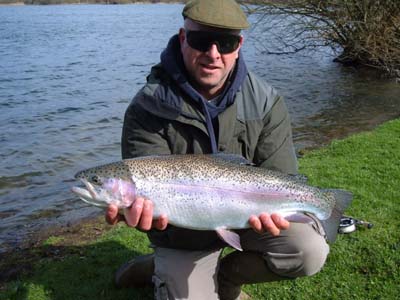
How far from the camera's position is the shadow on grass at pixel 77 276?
14.3 feet

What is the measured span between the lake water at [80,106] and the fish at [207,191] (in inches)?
153

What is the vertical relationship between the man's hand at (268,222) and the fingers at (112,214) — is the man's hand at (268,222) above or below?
below

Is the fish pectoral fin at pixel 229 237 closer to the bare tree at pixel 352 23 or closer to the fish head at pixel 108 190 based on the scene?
the fish head at pixel 108 190

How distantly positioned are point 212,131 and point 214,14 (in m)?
0.84

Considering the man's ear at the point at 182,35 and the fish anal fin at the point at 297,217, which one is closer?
the fish anal fin at the point at 297,217

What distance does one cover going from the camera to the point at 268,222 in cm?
323

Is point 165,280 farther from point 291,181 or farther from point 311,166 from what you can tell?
point 311,166

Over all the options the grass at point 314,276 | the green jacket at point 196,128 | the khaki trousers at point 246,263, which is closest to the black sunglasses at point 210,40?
the green jacket at point 196,128

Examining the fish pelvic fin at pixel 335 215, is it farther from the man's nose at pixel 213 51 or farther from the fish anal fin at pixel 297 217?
the man's nose at pixel 213 51

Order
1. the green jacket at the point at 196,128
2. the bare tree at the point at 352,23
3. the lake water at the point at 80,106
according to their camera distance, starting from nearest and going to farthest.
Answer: the green jacket at the point at 196,128 < the lake water at the point at 80,106 < the bare tree at the point at 352,23

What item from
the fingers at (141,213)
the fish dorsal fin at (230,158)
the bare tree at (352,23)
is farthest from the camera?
the bare tree at (352,23)

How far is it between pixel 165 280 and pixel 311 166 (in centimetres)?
443

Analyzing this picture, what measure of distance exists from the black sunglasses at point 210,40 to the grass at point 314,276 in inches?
86.3

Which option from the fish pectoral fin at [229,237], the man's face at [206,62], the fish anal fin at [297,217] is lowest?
the fish pectoral fin at [229,237]
